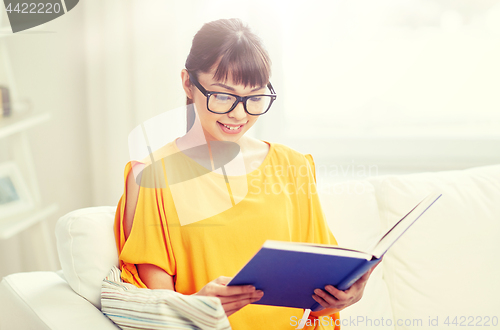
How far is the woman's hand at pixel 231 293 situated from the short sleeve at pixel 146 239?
214mm

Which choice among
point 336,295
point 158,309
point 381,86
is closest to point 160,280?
point 158,309

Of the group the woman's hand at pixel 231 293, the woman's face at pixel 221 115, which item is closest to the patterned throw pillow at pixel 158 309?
the woman's hand at pixel 231 293

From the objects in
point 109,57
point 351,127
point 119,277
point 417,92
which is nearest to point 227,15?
point 109,57

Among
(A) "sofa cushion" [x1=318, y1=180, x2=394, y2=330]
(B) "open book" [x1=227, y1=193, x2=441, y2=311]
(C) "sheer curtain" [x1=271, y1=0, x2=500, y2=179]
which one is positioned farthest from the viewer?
(C) "sheer curtain" [x1=271, y1=0, x2=500, y2=179]

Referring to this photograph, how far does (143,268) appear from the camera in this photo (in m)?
0.99

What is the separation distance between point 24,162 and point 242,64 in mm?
1096

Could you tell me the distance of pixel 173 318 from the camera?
2.62 ft

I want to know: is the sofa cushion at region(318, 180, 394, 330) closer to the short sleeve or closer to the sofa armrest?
the short sleeve

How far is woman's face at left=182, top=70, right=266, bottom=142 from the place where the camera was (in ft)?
3.31

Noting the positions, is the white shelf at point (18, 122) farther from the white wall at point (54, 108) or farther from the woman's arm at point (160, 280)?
the woman's arm at point (160, 280)

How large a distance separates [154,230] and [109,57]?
994mm

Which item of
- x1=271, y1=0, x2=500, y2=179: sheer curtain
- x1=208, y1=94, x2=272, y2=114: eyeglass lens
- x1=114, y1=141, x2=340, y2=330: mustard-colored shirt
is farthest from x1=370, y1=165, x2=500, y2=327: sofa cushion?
x1=208, y1=94, x2=272, y2=114: eyeglass lens

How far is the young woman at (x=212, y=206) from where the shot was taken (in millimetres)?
989

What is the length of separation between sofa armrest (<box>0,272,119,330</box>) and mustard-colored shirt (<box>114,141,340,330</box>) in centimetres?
12
